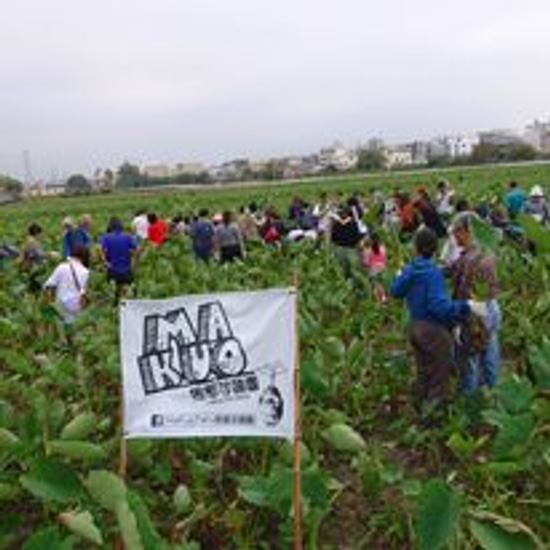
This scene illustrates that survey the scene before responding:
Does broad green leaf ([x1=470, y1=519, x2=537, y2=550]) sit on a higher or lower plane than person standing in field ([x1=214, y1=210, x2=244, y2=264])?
higher

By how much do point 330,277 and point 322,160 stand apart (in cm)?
16005

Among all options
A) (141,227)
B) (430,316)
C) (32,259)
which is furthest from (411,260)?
(141,227)

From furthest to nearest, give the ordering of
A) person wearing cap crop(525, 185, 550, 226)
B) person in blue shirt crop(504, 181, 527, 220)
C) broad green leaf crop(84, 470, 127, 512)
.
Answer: person in blue shirt crop(504, 181, 527, 220) < person wearing cap crop(525, 185, 550, 226) < broad green leaf crop(84, 470, 127, 512)

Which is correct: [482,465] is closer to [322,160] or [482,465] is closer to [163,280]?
[163,280]

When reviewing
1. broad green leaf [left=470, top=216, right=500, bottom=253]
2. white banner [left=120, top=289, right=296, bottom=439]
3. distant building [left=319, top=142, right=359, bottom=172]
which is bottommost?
distant building [left=319, top=142, right=359, bottom=172]

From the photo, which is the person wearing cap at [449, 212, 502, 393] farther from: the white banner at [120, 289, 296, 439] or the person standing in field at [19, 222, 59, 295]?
the person standing in field at [19, 222, 59, 295]

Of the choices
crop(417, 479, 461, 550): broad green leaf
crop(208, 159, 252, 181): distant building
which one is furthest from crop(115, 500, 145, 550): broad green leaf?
crop(208, 159, 252, 181): distant building

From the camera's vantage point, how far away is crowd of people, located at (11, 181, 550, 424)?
6.16 metres

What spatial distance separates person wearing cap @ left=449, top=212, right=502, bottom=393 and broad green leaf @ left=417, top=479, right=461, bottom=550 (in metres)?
2.22

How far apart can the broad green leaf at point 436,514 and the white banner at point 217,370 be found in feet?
2.20

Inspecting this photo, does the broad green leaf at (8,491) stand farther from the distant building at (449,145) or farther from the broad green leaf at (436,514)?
the distant building at (449,145)

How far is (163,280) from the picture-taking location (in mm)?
11742

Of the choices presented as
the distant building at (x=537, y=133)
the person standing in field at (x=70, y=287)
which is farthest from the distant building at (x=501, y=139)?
the person standing in field at (x=70, y=287)

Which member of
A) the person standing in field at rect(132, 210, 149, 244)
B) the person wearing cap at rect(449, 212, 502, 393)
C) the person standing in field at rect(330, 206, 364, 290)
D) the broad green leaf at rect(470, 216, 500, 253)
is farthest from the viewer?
the person standing in field at rect(132, 210, 149, 244)
